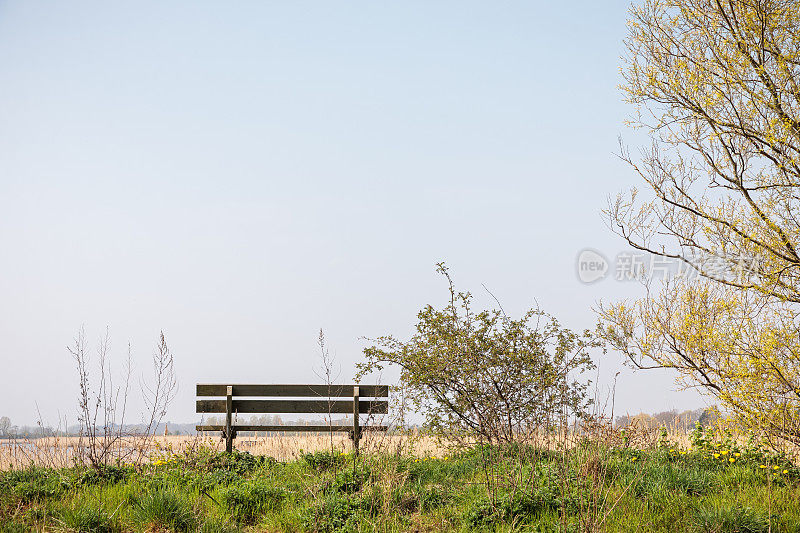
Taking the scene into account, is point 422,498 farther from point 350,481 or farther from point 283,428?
point 283,428

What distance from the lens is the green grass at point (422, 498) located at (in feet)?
17.2

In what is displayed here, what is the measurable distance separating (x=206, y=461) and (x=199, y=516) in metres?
2.81

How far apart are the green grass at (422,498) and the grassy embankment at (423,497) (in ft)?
0.05

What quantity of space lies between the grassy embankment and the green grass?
0.01m

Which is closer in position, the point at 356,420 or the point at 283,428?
the point at 356,420

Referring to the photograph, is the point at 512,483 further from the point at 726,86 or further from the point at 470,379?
the point at 726,86

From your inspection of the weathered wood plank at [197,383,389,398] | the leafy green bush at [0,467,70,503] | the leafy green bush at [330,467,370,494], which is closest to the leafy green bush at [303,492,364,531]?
the leafy green bush at [330,467,370,494]

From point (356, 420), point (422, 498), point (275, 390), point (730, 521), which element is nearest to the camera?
point (730, 521)

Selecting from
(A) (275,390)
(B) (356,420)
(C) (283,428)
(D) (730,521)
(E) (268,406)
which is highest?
(A) (275,390)

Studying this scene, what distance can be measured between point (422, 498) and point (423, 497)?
0.05 ft

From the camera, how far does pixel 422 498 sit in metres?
6.02

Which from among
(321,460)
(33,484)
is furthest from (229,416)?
(33,484)

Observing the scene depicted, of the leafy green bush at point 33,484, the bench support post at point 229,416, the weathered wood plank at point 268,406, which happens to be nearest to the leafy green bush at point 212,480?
the leafy green bush at point 33,484

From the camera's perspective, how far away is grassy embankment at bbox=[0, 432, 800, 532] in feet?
17.3
